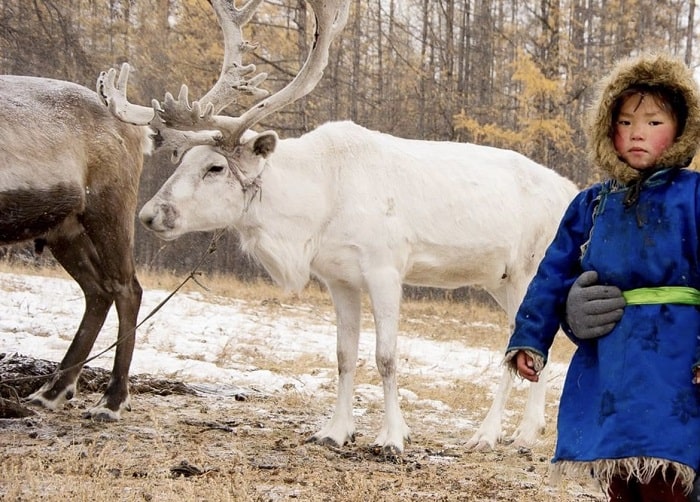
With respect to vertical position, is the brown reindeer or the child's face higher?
the child's face

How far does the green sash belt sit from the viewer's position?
8.60 ft

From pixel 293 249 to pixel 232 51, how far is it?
5.24ft

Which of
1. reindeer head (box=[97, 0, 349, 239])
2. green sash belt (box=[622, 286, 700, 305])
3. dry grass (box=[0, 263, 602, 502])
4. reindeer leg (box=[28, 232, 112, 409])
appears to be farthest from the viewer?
reindeer leg (box=[28, 232, 112, 409])

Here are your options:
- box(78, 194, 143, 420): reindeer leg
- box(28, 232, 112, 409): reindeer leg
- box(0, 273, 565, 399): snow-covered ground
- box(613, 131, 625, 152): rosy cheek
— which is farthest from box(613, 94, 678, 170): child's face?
box(0, 273, 565, 399): snow-covered ground

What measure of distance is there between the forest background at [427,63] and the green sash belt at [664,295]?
1309cm

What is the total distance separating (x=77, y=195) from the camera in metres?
5.55

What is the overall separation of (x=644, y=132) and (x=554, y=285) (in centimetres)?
62

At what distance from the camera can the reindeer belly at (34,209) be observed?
527 centimetres

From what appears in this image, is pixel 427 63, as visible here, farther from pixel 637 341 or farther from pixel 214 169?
pixel 637 341

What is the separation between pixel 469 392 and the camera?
7.94 meters

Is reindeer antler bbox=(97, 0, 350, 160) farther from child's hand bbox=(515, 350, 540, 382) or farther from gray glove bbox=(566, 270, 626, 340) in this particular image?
gray glove bbox=(566, 270, 626, 340)

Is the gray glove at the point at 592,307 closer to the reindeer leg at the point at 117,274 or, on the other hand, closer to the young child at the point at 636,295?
the young child at the point at 636,295

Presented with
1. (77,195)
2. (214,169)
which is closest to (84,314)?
(77,195)

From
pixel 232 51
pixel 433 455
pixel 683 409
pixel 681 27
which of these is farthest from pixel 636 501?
pixel 681 27
